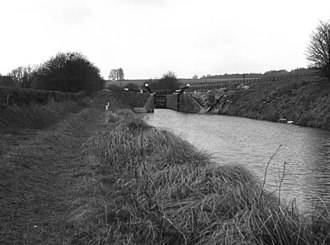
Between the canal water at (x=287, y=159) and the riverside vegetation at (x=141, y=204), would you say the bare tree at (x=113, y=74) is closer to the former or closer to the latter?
the canal water at (x=287, y=159)

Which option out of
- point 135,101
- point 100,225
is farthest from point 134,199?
point 135,101

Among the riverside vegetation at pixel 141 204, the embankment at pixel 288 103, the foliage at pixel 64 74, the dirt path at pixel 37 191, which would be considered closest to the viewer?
the riverside vegetation at pixel 141 204

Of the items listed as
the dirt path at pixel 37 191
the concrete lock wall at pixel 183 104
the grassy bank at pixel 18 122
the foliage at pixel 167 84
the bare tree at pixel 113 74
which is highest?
the bare tree at pixel 113 74

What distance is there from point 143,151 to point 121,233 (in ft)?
20.9

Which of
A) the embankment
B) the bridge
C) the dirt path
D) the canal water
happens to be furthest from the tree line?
the dirt path

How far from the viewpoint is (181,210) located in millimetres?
6211

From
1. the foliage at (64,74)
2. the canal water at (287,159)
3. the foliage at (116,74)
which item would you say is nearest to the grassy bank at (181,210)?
the canal water at (287,159)

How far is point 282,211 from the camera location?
5445mm

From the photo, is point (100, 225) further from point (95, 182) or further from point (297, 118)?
point (297, 118)

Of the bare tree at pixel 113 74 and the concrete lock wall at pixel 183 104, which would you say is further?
the bare tree at pixel 113 74

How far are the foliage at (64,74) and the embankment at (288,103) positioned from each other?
21.2 meters

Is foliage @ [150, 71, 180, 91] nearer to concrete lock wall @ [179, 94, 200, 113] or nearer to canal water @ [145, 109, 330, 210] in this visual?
concrete lock wall @ [179, 94, 200, 113]

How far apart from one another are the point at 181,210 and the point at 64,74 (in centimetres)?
4999

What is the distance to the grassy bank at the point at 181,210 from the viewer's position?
199 inches
